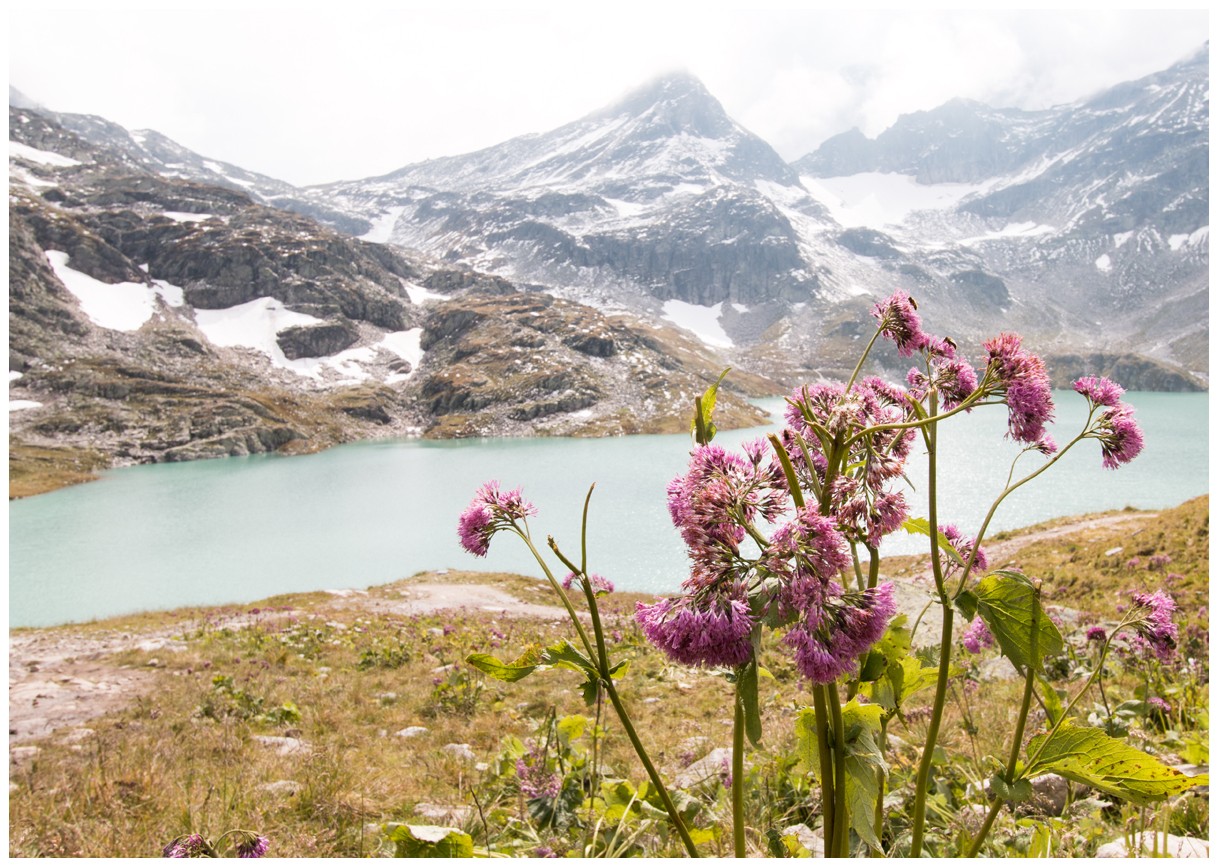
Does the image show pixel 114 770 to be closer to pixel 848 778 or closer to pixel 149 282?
pixel 848 778

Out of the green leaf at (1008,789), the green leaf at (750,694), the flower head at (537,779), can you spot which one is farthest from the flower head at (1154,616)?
the flower head at (537,779)

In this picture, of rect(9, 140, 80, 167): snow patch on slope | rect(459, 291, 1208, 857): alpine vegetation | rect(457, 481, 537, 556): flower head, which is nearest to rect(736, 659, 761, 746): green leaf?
rect(459, 291, 1208, 857): alpine vegetation

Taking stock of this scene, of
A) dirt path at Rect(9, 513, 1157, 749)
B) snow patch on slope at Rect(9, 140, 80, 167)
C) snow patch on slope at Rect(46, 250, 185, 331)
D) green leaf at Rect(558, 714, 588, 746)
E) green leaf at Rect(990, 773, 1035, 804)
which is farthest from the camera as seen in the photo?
snow patch on slope at Rect(9, 140, 80, 167)

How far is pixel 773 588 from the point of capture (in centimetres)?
119

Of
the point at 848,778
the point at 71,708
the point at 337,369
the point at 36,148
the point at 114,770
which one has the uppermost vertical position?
the point at 36,148

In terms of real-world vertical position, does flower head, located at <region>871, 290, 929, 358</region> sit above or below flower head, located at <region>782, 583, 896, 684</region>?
above

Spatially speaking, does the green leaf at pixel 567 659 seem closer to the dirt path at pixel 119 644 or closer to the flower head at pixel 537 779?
the dirt path at pixel 119 644

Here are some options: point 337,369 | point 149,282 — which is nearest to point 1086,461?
point 337,369

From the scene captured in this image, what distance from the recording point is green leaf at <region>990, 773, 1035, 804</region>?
4.88 feet

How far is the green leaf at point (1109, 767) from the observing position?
1.40 m

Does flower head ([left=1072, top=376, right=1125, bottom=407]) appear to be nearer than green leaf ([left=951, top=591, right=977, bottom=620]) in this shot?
No

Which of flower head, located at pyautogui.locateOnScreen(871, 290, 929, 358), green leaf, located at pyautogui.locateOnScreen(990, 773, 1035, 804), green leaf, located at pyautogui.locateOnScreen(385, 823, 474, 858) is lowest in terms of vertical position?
green leaf, located at pyautogui.locateOnScreen(385, 823, 474, 858)

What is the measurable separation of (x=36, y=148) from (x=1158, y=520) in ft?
783

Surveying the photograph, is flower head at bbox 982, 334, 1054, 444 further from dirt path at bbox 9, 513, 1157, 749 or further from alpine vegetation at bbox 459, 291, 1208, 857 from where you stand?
dirt path at bbox 9, 513, 1157, 749
